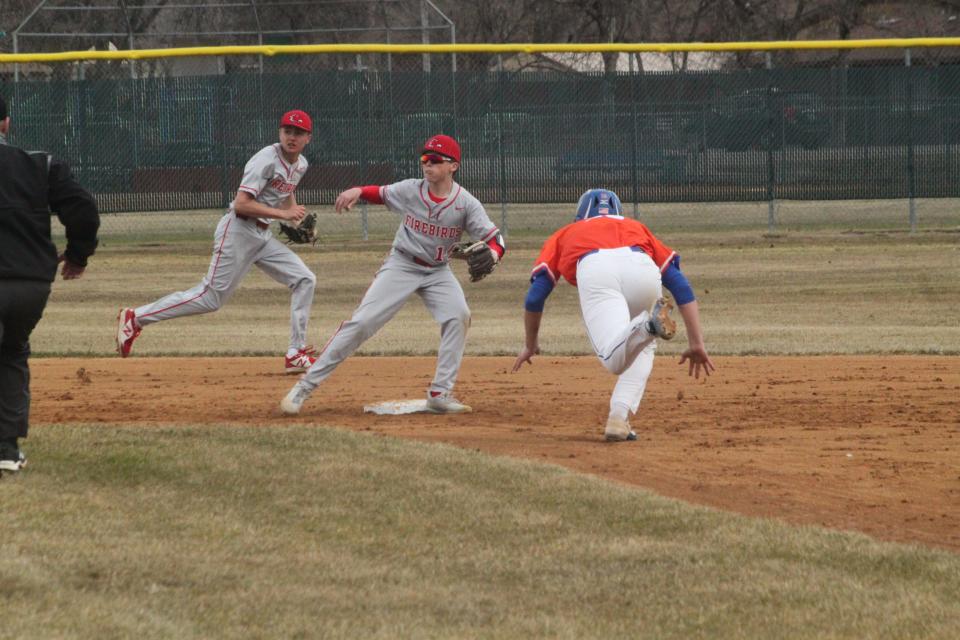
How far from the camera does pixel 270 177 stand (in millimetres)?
10914

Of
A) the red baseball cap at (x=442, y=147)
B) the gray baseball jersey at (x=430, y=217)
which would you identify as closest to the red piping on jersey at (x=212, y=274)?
the gray baseball jersey at (x=430, y=217)

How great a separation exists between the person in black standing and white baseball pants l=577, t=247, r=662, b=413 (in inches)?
108

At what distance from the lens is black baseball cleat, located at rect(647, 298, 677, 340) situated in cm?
729

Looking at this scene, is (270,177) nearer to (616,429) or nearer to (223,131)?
(616,429)

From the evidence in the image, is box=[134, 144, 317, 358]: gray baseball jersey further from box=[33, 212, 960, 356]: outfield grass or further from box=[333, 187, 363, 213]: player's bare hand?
box=[333, 187, 363, 213]: player's bare hand

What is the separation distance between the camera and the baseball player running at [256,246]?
35.3ft

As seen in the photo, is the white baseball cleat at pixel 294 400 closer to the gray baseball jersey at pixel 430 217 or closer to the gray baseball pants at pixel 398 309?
the gray baseball pants at pixel 398 309

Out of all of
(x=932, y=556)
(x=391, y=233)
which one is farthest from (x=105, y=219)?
(x=932, y=556)

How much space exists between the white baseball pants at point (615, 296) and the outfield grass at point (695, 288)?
179 inches

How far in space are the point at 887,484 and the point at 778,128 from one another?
13.2 metres

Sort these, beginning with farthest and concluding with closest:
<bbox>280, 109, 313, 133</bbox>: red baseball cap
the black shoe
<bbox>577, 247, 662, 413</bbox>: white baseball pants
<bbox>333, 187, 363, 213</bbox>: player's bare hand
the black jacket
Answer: <bbox>280, 109, 313, 133</bbox>: red baseball cap, <bbox>333, 187, 363, 213</bbox>: player's bare hand, <bbox>577, 247, 662, 413</bbox>: white baseball pants, the black shoe, the black jacket

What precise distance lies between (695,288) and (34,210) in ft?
38.2

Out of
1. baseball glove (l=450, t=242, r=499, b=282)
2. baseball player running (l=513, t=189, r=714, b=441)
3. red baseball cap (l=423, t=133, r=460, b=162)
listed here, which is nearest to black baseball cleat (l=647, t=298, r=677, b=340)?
baseball player running (l=513, t=189, r=714, b=441)

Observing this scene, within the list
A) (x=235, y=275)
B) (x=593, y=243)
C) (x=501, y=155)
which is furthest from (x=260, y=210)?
(x=501, y=155)
